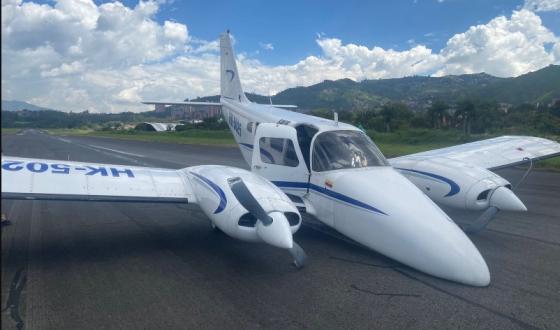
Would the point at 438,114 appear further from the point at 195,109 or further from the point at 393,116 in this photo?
the point at 195,109

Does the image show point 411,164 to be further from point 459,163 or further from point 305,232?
point 305,232

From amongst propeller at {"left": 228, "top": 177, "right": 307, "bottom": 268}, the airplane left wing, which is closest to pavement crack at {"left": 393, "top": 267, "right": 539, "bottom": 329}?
propeller at {"left": 228, "top": 177, "right": 307, "bottom": 268}

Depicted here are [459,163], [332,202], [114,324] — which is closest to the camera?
[114,324]

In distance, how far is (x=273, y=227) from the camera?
6.18m

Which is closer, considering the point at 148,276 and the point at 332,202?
the point at 148,276

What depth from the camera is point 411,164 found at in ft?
33.3

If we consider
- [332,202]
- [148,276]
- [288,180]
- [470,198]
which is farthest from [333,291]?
[470,198]

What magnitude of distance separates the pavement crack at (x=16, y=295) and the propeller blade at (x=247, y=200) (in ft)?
10.7

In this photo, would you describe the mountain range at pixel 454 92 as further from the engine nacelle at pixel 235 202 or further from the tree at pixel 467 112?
the engine nacelle at pixel 235 202

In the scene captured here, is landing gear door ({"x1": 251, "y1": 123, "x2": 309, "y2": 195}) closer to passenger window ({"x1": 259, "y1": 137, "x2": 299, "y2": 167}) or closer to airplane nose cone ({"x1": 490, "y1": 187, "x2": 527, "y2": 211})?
passenger window ({"x1": 259, "y1": 137, "x2": 299, "y2": 167})

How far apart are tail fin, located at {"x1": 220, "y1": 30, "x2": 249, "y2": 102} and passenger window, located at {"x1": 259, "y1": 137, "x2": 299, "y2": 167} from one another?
7231mm

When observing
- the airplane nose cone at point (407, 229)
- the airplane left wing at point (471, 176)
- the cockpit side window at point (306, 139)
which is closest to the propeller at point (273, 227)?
the airplane nose cone at point (407, 229)

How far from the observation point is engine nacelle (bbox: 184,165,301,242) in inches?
264

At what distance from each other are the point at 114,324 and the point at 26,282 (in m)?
2.11
